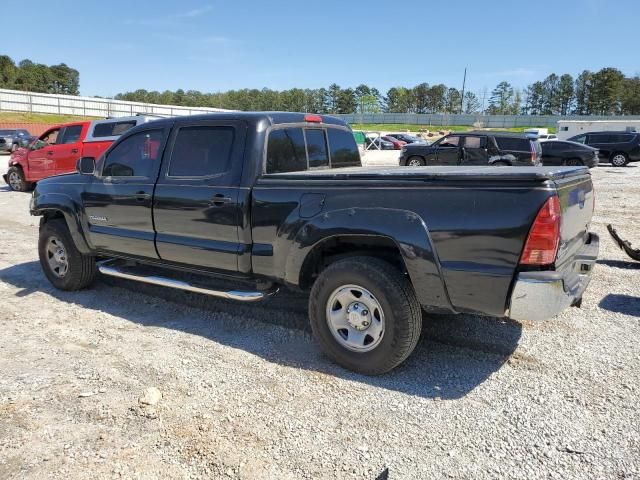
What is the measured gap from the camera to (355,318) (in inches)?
141

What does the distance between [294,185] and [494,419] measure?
82.5 inches

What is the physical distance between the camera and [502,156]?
53.5 ft

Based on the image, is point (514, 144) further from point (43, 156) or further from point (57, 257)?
point (57, 257)

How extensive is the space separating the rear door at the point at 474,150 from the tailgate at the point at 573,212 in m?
13.4

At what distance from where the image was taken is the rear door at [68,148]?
12.9 meters

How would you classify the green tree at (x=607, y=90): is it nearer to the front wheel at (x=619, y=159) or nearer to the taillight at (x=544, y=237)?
the front wheel at (x=619, y=159)

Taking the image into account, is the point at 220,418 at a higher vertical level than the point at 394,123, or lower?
lower

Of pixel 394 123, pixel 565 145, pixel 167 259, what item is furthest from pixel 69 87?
pixel 167 259

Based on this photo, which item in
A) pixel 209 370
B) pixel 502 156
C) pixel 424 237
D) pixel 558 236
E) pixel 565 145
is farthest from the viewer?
pixel 565 145

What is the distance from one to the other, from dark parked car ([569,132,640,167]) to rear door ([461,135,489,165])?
1124 cm

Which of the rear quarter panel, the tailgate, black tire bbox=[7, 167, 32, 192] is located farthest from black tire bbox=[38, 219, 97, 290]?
black tire bbox=[7, 167, 32, 192]

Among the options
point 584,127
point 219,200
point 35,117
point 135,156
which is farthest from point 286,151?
point 35,117

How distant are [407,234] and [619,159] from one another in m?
25.7

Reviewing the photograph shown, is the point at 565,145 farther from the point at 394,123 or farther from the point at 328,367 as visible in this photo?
the point at 394,123
